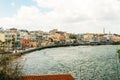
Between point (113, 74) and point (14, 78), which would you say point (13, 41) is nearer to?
point (113, 74)

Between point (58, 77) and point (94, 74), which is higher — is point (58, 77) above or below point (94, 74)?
above

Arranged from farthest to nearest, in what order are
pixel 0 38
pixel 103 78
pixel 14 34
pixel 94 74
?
pixel 14 34 → pixel 0 38 → pixel 94 74 → pixel 103 78

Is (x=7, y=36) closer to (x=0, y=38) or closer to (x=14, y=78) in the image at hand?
(x=0, y=38)

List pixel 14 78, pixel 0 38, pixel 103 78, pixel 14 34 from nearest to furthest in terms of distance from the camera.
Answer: pixel 14 78 → pixel 103 78 → pixel 0 38 → pixel 14 34

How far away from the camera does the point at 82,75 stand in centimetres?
5634

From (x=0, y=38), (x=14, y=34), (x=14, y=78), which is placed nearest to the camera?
(x=14, y=78)

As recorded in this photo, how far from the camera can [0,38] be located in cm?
13700

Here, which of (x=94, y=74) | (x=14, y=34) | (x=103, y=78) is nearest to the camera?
(x=103, y=78)

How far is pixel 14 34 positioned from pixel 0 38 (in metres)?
12.9

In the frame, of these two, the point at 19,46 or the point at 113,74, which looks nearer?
the point at 113,74

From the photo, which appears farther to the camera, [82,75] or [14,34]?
[14,34]

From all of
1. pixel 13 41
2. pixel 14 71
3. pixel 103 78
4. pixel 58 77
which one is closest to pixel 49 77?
pixel 58 77

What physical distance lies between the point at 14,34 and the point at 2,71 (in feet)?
404

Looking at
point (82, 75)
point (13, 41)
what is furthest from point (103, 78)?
point (13, 41)
